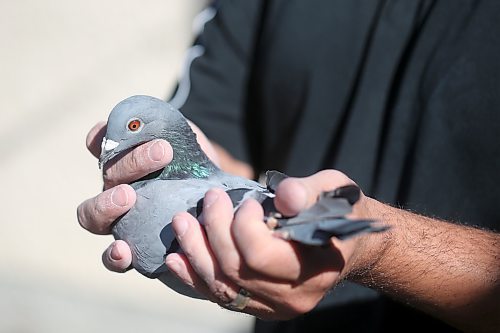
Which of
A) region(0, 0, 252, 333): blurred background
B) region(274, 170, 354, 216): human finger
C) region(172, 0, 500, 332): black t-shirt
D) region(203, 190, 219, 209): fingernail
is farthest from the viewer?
region(0, 0, 252, 333): blurred background

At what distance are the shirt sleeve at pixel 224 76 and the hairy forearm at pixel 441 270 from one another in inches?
46.7

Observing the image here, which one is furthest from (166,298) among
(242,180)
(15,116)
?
(242,180)

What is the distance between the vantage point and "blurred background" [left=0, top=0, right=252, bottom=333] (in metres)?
4.90

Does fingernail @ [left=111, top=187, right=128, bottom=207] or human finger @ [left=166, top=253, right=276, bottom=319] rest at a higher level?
fingernail @ [left=111, top=187, right=128, bottom=207]

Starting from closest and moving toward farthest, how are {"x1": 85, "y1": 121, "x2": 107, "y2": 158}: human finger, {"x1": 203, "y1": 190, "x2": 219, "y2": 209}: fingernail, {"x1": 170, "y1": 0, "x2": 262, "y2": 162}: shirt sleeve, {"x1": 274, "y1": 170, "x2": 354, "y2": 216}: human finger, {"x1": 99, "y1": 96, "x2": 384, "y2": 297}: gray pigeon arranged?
{"x1": 274, "y1": 170, "x2": 354, "y2": 216}: human finger
{"x1": 203, "y1": 190, "x2": 219, "y2": 209}: fingernail
{"x1": 99, "y1": 96, "x2": 384, "y2": 297}: gray pigeon
{"x1": 85, "y1": 121, "x2": 107, "y2": 158}: human finger
{"x1": 170, "y1": 0, "x2": 262, "y2": 162}: shirt sleeve

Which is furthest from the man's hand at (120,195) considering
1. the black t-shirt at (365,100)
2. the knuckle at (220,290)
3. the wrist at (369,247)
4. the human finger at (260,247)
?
the black t-shirt at (365,100)

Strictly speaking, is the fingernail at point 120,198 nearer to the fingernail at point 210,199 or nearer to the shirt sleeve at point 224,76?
the fingernail at point 210,199

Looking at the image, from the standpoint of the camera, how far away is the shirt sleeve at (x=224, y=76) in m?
3.12

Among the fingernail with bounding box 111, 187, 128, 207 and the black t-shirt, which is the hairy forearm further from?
the fingernail with bounding box 111, 187, 128, 207

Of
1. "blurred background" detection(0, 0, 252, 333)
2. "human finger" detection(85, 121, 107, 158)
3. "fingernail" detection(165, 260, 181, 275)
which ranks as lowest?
"blurred background" detection(0, 0, 252, 333)

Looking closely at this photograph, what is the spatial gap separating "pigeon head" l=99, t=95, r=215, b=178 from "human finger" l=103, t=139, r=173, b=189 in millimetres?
29

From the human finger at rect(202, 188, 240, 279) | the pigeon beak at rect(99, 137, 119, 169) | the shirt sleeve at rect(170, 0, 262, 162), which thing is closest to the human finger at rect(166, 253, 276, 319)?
the human finger at rect(202, 188, 240, 279)

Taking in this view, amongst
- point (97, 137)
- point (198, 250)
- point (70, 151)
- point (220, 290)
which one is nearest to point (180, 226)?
point (198, 250)

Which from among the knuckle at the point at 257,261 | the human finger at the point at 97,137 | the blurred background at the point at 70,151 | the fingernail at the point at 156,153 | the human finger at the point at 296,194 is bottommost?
the blurred background at the point at 70,151
